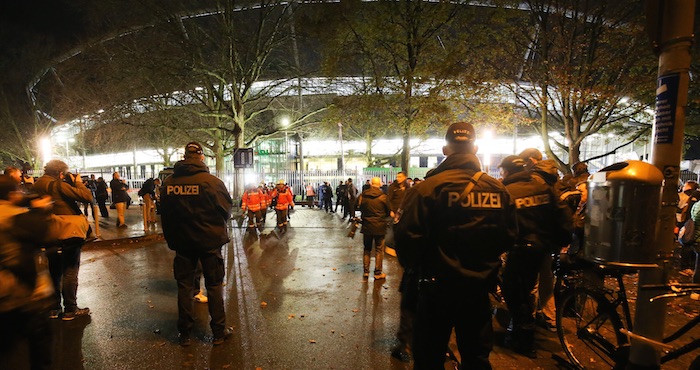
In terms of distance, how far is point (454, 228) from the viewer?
2326 mm

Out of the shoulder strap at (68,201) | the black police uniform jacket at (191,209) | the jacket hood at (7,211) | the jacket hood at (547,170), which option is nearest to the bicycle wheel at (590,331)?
the jacket hood at (547,170)

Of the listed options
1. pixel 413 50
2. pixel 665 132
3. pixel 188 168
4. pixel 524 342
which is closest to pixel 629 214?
pixel 665 132

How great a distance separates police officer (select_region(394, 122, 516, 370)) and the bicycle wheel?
1.62 meters

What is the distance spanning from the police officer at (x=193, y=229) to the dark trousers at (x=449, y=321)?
2.49m

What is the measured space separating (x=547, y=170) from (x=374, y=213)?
2951 mm

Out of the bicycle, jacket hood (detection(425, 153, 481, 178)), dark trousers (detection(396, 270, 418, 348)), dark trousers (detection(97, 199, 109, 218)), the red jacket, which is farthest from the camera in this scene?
dark trousers (detection(97, 199, 109, 218))

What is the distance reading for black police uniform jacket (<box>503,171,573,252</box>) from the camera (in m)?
3.66

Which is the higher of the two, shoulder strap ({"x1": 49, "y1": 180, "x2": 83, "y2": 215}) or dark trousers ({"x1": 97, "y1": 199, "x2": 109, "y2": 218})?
shoulder strap ({"x1": 49, "y1": 180, "x2": 83, "y2": 215})

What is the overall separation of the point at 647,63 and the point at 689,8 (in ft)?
37.6

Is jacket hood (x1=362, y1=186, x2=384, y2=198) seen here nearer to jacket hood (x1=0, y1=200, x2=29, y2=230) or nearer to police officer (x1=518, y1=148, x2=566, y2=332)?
police officer (x1=518, y1=148, x2=566, y2=332)

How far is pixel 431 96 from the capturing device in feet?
40.6

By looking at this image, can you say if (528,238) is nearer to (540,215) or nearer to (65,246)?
(540,215)

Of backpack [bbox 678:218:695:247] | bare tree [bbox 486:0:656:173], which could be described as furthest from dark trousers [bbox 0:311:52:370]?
bare tree [bbox 486:0:656:173]

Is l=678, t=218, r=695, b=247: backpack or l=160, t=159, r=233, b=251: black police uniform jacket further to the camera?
l=678, t=218, r=695, b=247: backpack
